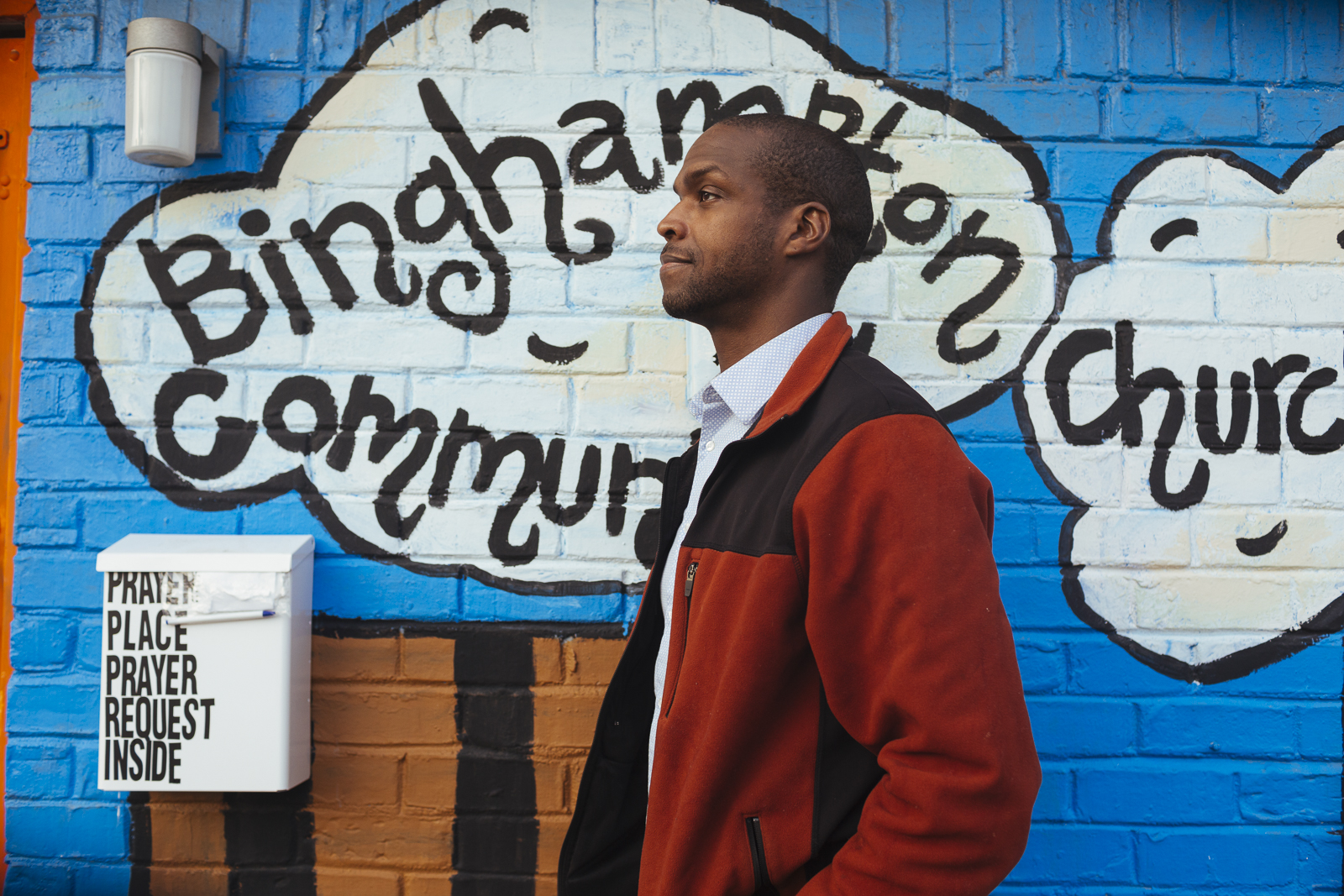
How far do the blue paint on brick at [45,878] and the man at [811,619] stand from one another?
144cm

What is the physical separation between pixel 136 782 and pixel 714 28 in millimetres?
2154

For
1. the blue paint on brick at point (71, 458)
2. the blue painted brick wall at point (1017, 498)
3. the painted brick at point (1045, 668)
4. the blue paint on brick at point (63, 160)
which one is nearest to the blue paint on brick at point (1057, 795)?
the blue painted brick wall at point (1017, 498)

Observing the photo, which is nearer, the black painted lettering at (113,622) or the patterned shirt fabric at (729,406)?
the patterned shirt fabric at (729,406)

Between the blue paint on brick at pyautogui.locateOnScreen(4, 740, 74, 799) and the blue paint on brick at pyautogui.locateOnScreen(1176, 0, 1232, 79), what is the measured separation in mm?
3195

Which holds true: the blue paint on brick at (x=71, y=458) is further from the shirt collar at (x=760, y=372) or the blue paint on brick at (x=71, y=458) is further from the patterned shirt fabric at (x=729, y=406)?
the shirt collar at (x=760, y=372)

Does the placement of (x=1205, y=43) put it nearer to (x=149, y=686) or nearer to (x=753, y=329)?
(x=753, y=329)

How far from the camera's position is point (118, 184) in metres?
1.91

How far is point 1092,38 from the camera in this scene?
192cm

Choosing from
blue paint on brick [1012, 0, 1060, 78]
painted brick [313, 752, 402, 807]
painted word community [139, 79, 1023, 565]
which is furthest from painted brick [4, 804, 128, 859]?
blue paint on brick [1012, 0, 1060, 78]

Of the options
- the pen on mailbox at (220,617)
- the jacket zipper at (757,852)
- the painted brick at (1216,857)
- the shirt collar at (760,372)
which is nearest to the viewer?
the jacket zipper at (757,852)

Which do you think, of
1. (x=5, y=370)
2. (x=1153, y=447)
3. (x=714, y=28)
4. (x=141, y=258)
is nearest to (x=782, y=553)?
(x=1153, y=447)

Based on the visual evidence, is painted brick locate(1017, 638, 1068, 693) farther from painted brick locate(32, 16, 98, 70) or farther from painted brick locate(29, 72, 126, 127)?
painted brick locate(32, 16, 98, 70)

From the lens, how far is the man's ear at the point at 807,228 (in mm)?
1305

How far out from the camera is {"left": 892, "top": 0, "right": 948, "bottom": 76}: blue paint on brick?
191 cm
